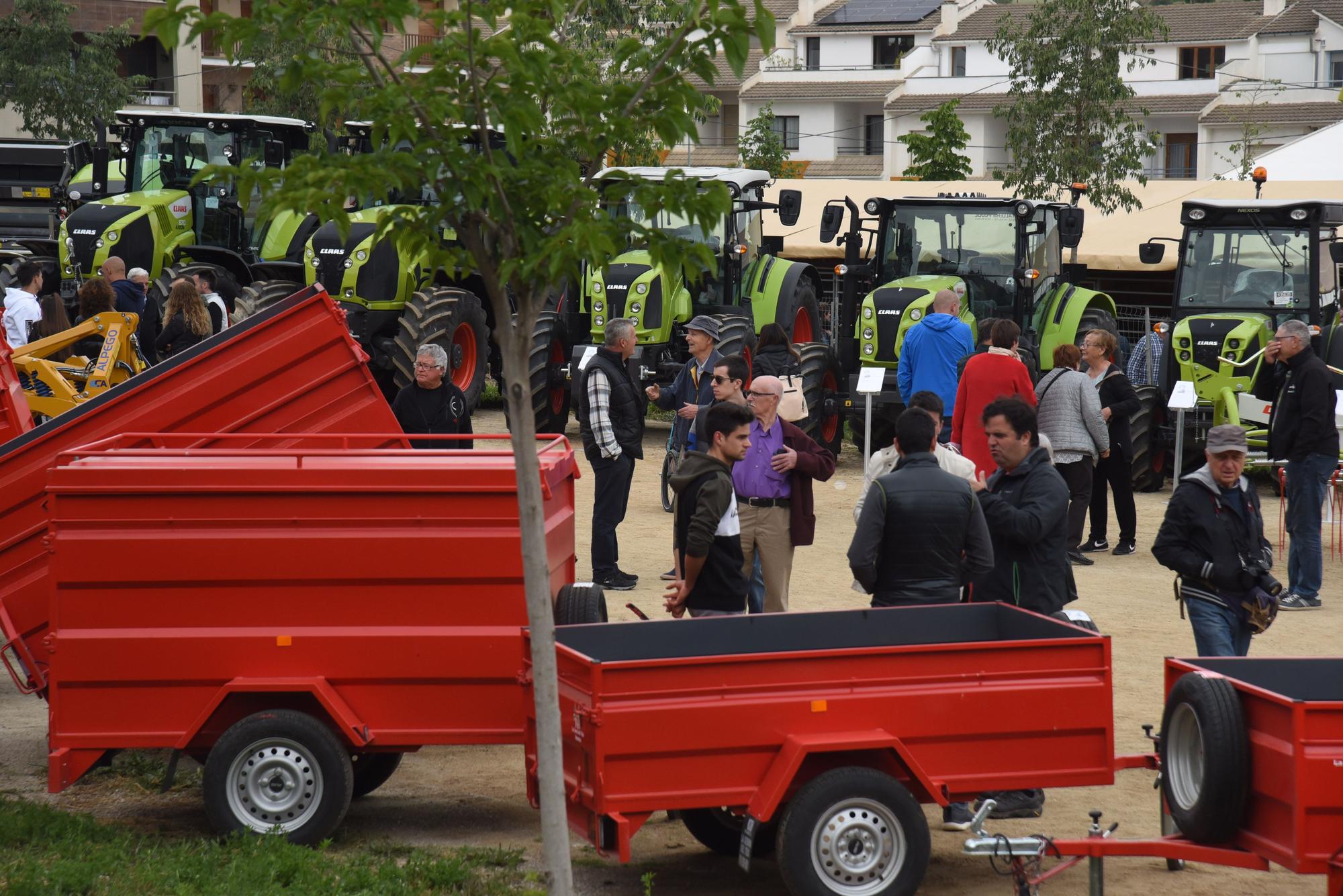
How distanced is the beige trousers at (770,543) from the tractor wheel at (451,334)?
335 inches

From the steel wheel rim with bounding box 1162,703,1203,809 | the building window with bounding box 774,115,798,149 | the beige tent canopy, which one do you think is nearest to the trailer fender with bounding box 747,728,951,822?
the steel wheel rim with bounding box 1162,703,1203,809

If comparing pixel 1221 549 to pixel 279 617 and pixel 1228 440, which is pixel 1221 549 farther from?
pixel 279 617

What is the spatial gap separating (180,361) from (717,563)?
2.68 meters

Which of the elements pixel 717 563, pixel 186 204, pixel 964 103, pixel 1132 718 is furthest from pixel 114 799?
pixel 964 103

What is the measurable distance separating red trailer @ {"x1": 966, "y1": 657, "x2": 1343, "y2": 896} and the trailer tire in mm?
2012

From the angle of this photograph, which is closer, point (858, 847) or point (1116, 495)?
point (858, 847)

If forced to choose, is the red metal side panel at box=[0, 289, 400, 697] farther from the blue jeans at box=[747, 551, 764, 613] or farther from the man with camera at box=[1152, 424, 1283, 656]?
the man with camera at box=[1152, 424, 1283, 656]

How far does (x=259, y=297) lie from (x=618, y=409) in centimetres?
769

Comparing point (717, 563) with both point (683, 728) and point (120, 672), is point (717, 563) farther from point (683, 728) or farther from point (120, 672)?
point (120, 672)

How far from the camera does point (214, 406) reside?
729cm

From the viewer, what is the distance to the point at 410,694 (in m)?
5.79

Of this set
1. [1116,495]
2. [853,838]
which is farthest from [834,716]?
[1116,495]

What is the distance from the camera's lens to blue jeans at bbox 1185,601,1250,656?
654 centimetres

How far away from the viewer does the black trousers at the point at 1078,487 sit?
11.2m
